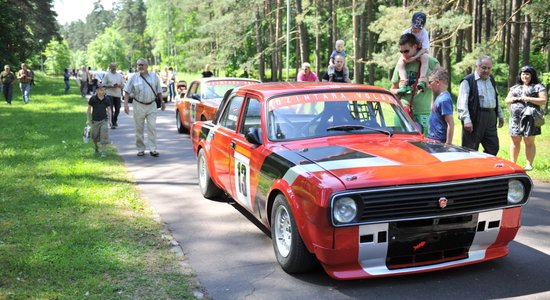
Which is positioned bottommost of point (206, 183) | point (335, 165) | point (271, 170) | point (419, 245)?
point (206, 183)

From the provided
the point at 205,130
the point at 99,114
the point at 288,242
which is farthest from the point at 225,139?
the point at 99,114

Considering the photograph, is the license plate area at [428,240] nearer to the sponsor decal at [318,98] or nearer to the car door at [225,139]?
the sponsor decal at [318,98]

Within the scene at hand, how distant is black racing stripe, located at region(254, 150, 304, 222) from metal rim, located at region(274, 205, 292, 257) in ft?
0.98

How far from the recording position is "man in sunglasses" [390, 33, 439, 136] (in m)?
7.48

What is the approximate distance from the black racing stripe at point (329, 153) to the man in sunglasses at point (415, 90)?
268 cm

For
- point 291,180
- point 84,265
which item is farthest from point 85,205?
point 291,180

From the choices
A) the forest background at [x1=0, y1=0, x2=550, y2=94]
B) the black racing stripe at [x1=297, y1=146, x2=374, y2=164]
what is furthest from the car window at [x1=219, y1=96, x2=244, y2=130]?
the forest background at [x1=0, y1=0, x2=550, y2=94]

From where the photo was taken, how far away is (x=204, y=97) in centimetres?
1386

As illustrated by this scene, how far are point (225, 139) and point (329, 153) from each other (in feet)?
7.03

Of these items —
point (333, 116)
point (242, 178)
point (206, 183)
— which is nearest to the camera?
point (333, 116)

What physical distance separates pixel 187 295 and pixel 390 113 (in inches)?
121

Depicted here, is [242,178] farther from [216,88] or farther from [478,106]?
[216,88]

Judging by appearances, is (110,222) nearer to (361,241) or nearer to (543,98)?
(361,241)

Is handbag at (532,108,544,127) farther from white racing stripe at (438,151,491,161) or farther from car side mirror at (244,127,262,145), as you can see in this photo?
car side mirror at (244,127,262,145)
